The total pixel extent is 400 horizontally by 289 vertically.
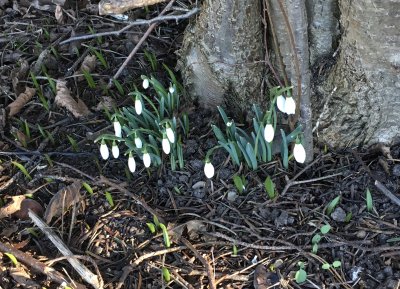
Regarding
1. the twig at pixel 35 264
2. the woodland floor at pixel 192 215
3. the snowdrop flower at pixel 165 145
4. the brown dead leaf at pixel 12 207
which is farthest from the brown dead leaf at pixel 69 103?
the twig at pixel 35 264

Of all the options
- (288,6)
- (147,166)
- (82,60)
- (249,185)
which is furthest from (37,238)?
(288,6)

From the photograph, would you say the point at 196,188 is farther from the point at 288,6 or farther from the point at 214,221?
the point at 288,6

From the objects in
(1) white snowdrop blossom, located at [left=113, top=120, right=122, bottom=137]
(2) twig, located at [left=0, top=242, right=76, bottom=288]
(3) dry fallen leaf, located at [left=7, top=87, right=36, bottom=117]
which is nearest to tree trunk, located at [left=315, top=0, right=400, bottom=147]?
(1) white snowdrop blossom, located at [left=113, top=120, right=122, bottom=137]

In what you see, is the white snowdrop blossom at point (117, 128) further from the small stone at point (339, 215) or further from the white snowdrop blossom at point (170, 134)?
the small stone at point (339, 215)

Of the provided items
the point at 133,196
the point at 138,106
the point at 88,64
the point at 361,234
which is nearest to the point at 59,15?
the point at 88,64

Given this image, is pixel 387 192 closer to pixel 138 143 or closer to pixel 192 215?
pixel 192 215

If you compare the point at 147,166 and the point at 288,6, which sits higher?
the point at 288,6
